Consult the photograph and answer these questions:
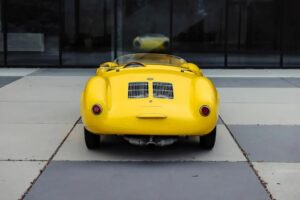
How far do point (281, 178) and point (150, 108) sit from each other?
5.20 feet

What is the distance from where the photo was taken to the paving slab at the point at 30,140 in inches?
247

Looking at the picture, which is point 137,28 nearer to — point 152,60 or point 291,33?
point 291,33

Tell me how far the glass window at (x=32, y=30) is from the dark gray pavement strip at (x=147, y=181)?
10.5 m

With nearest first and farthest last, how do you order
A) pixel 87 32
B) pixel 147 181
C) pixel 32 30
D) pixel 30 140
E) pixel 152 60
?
pixel 147 181
pixel 30 140
pixel 152 60
pixel 87 32
pixel 32 30

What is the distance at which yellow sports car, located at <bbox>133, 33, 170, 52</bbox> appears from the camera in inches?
629

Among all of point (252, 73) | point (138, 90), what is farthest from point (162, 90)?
point (252, 73)

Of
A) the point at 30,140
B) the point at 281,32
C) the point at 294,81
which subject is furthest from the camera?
the point at 281,32

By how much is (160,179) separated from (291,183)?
1.28 metres

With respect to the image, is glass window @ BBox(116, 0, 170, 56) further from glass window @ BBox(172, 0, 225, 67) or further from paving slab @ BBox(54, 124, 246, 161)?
paving slab @ BBox(54, 124, 246, 161)

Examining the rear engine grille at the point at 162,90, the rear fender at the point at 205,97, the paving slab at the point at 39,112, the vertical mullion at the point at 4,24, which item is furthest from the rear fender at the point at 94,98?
the vertical mullion at the point at 4,24

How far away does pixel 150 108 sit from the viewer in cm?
604

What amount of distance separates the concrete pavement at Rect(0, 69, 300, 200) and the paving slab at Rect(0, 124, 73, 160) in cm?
1

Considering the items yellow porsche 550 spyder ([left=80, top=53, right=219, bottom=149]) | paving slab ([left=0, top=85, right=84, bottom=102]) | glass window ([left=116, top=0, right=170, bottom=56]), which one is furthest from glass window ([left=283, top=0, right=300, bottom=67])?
yellow porsche 550 spyder ([left=80, top=53, right=219, bottom=149])

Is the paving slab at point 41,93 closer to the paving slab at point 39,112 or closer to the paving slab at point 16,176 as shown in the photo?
the paving slab at point 39,112
